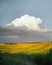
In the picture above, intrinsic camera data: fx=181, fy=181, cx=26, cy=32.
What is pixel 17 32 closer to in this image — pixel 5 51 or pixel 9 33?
pixel 9 33

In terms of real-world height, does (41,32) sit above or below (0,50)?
above

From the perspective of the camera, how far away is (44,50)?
2.69 m

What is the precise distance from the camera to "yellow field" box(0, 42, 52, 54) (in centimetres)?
270

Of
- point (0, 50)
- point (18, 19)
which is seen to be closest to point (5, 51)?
point (0, 50)

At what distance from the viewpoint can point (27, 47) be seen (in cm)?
271

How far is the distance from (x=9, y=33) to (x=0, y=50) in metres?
0.29

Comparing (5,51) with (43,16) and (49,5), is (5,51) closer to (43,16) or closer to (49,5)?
(43,16)

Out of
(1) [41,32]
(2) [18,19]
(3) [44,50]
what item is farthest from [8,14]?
(3) [44,50]

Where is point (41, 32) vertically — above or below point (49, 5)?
below

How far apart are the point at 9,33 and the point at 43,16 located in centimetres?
58

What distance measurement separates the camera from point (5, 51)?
2.72m

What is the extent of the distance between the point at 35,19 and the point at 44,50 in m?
0.49

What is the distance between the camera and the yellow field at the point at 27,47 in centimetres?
270

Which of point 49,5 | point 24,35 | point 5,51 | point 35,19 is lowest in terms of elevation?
point 5,51
